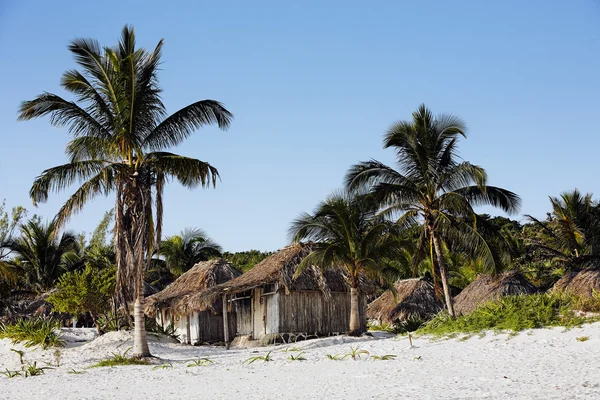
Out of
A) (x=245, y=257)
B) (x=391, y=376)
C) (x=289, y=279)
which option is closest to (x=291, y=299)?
(x=289, y=279)

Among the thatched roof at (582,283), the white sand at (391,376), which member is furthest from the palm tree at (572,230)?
the white sand at (391,376)

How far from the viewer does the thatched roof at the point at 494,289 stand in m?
23.6

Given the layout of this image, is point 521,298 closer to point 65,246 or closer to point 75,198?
point 75,198

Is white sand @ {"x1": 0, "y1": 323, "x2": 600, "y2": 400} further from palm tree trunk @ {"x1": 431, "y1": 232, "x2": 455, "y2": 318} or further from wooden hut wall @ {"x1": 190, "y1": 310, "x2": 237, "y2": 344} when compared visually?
wooden hut wall @ {"x1": 190, "y1": 310, "x2": 237, "y2": 344}

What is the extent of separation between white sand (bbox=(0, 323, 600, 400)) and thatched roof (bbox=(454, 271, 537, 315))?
10028 millimetres

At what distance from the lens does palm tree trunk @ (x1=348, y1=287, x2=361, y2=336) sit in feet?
67.2

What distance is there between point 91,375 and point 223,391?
4606 mm

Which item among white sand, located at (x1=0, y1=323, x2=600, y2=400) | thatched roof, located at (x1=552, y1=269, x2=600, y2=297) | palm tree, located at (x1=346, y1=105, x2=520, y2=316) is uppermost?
palm tree, located at (x1=346, y1=105, x2=520, y2=316)

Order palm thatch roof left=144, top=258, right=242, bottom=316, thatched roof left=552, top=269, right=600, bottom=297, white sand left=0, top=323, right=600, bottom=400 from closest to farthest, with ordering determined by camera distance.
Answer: white sand left=0, top=323, right=600, bottom=400
thatched roof left=552, top=269, right=600, bottom=297
palm thatch roof left=144, top=258, right=242, bottom=316

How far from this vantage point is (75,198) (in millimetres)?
15203

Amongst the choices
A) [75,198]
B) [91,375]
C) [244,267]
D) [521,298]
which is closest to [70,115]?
[75,198]

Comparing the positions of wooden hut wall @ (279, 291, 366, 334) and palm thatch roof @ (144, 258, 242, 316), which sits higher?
palm thatch roof @ (144, 258, 242, 316)

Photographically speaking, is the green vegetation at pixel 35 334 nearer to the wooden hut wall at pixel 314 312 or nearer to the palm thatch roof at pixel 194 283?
the palm thatch roof at pixel 194 283

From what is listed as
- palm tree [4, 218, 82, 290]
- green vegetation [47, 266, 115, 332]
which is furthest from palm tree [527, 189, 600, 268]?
palm tree [4, 218, 82, 290]
